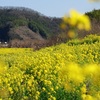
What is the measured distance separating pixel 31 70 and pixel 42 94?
1605mm

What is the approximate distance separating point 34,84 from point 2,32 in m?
66.3

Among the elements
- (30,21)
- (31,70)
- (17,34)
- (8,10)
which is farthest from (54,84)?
(8,10)

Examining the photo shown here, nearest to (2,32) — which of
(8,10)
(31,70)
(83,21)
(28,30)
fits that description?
(28,30)

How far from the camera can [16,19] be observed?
7575 centimetres

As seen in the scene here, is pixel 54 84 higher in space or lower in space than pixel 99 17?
lower

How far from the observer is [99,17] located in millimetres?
27391

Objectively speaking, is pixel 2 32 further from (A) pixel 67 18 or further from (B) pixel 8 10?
(A) pixel 67 18

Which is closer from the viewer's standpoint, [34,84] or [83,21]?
[83,21]

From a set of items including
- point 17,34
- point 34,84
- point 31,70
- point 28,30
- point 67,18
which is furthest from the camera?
point 28,30

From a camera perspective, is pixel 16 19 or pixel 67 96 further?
pixel 16 19

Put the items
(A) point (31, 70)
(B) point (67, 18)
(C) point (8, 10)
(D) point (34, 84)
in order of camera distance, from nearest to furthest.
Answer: (B) point (67, 18) < (D) point (34, 84) < (A) point (31, 70) < (C) point (8, 10)

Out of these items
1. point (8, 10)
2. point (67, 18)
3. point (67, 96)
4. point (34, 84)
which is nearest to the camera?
point (67, 18)

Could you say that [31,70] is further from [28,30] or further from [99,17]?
[28,30]

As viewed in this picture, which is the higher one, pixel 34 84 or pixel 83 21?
pixel 83 21
